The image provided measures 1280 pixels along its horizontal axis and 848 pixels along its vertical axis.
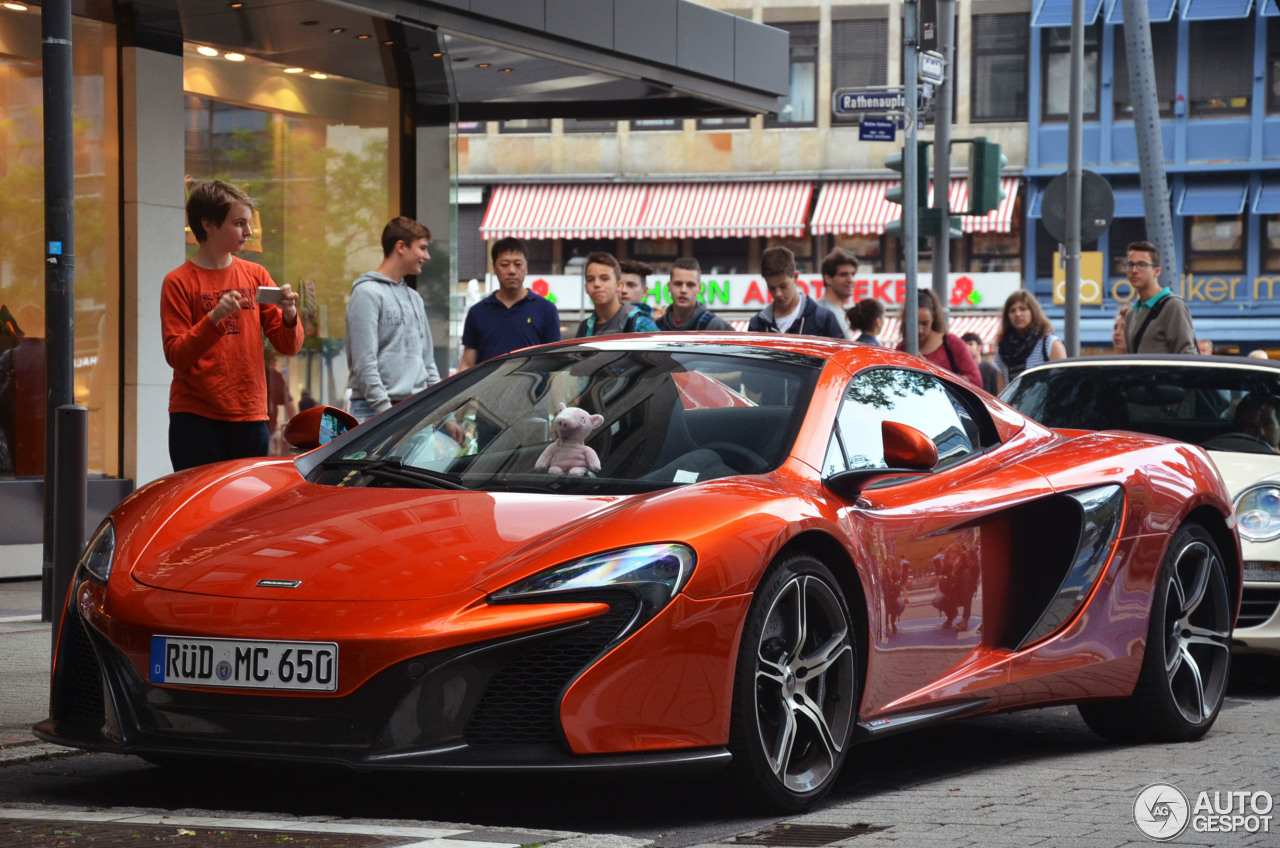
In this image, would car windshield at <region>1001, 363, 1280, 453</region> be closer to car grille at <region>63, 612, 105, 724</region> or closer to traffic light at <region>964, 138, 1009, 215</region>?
car grille at <region>63, 612, 105, 724</region>

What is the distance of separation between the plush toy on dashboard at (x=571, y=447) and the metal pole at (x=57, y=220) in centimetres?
325

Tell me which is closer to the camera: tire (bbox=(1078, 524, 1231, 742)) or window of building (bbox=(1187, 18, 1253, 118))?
tire (bbox=(1078, 524, 1231, 742))

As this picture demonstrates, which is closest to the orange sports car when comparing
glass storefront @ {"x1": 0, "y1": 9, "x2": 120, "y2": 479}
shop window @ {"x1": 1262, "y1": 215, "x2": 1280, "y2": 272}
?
glass storefront @ {"x1": 0, "y1": 9, "x2": 120, "y2": 479}

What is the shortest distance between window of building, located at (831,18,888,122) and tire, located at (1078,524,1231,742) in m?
31.2

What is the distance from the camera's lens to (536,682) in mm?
4246

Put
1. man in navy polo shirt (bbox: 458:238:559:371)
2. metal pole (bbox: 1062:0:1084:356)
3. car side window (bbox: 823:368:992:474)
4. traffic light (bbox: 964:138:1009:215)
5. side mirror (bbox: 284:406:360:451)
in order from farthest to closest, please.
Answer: metal pole (bbox: 1062:0:1084:356)
traffic light (bbox: 964:138:1009:215)
man in navy polo shirt (bbox: 458:238:559:371)
side mirror (bbox: 284:406:360:451)
car side window (bbox: 823:368:992:474)

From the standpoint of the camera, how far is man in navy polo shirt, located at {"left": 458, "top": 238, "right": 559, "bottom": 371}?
9.88 meters

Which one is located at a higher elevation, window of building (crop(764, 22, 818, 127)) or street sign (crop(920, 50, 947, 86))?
window of building (crop(764, 22, 818, 127))

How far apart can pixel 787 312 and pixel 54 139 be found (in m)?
4.48

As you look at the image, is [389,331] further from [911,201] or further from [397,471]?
[911,201]

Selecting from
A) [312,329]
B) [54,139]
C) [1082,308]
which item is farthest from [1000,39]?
[54,139]

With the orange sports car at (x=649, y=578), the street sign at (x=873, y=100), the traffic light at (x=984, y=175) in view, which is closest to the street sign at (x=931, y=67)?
the street sign at (x=873, y=100)

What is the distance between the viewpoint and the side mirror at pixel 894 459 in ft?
16.5

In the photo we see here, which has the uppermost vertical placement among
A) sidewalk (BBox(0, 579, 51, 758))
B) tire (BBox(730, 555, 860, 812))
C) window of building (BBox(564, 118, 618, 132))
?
window of building (BBox(564, 118, 618, 132))
